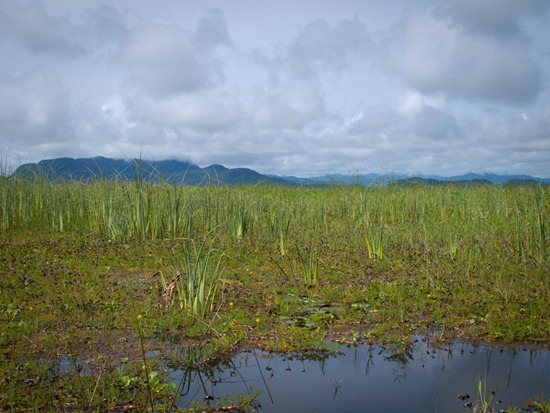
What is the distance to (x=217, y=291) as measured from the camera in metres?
7.11

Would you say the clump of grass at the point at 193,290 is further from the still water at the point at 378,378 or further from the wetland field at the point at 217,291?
the still water at the point at 378,378

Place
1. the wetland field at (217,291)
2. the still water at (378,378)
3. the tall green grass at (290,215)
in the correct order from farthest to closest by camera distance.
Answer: the tall green grass at (290,215)
the wetland field at (217,291)
the still water at (378,378)

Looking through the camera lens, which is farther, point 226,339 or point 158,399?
point 226,339

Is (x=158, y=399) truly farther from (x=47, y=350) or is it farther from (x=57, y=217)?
(x=57, y=217)

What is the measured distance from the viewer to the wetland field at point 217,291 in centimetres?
462

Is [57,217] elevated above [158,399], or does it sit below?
above

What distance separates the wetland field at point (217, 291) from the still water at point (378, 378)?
0.10m

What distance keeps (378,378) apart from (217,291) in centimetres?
303

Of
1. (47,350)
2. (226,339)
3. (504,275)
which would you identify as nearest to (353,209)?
(504,275)

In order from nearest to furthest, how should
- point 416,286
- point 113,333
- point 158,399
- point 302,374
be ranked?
point 158,399, point 302,374, point 113,333, point 416,286

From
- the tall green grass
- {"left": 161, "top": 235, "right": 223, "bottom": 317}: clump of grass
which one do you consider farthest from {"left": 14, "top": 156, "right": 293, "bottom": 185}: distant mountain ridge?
{"left": 161, "top": 235, "right": 223, "bottom": 317}: clump of grass

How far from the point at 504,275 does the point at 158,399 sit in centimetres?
573

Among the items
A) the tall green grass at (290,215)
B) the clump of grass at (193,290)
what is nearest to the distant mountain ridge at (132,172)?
the tall green grass at (290,215)

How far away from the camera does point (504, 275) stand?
7.74m
